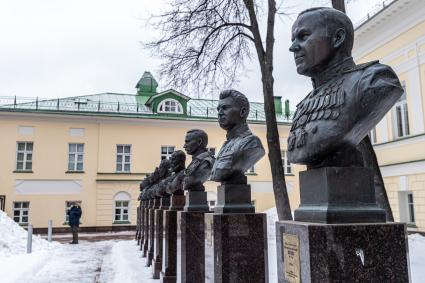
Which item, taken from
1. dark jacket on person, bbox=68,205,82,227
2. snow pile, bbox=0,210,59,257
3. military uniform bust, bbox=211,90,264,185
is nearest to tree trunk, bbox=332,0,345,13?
military uniform bust, bbox=211,90,264,185

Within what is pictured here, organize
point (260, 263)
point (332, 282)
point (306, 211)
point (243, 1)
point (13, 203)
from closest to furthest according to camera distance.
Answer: point (332, 282)
point (306, 211)
point (260, 263)
point (243, 1)
point (13, 203)

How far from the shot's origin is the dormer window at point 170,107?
25.2 m

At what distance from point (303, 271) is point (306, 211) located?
1.18 feet

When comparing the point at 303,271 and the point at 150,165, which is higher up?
the point at 150,165

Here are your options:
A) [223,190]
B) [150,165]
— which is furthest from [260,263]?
[150,165]

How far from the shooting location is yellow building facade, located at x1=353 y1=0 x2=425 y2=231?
12250mm

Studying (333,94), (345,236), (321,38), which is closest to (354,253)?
(345,236)

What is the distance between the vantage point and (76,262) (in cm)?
1064

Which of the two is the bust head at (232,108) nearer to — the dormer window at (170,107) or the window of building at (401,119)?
the window of building at (401,119)

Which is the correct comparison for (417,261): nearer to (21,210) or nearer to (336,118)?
(336,118)

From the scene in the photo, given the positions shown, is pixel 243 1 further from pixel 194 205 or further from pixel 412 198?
pixel 412 198


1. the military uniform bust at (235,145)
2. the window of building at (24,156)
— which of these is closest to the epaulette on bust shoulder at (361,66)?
the military uniform bust at (235,145)

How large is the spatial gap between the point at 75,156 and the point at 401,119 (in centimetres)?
1704

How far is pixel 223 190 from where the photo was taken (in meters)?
4.25
